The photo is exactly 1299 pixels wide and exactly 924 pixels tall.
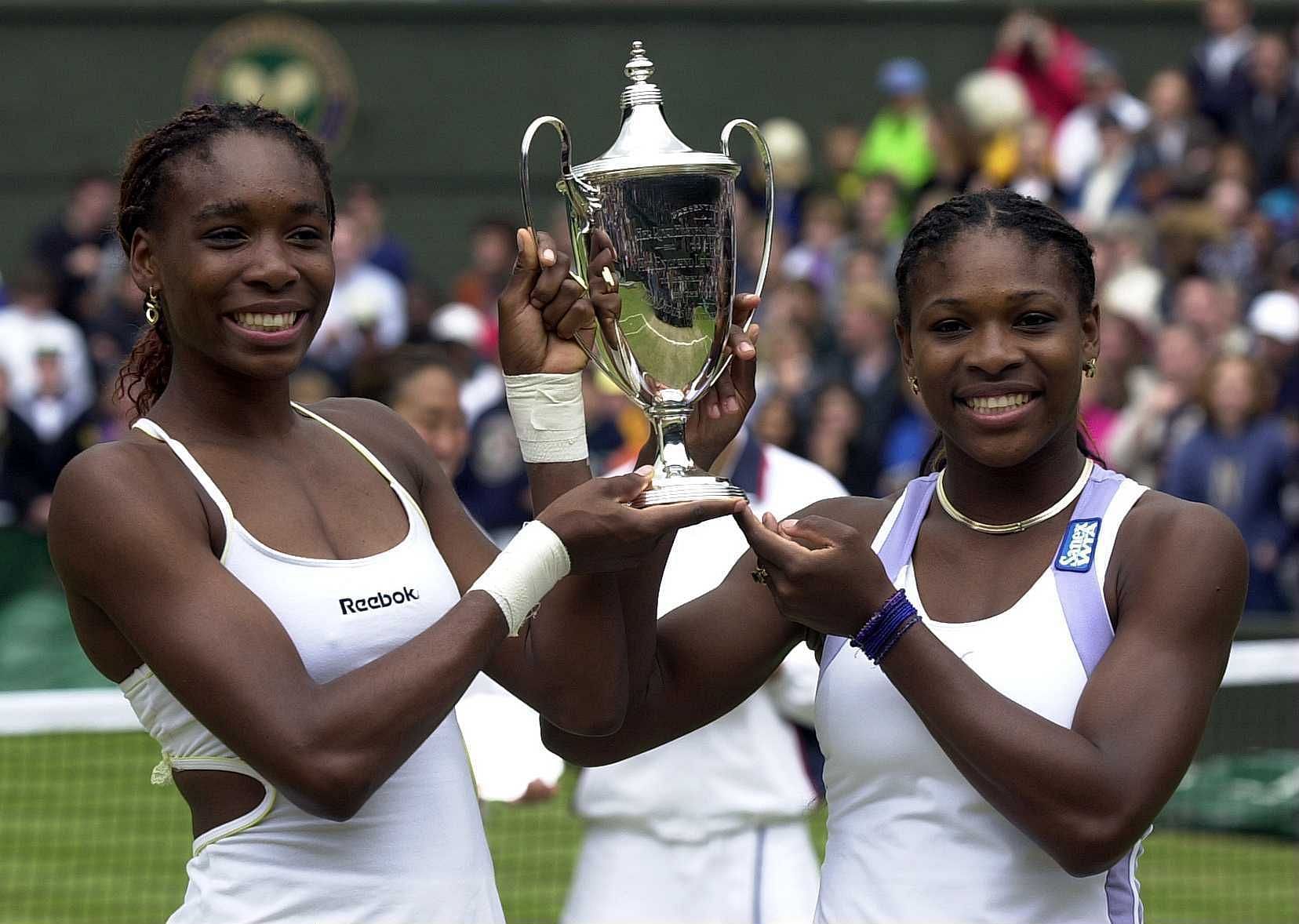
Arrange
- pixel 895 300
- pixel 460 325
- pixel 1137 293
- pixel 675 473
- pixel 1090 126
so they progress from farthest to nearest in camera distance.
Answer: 1. pixel 1090 126
2. pixel 460 325
3. pixel 1137 293
4. pixel 895 300
5. pixel 675 473

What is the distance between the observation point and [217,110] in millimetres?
3002

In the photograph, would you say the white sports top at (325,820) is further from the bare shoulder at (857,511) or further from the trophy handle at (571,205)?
the bare shoulder at (857,511)

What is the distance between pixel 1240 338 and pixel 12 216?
8.65 m

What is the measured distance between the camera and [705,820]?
4453mm

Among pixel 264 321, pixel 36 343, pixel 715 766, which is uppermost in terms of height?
pixel 264 321

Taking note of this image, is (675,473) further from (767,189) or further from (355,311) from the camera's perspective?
(355,311)

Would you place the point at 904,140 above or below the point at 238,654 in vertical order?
below

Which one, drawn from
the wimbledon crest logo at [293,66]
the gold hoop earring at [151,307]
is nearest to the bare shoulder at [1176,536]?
the gold hoop earring at [151,307]

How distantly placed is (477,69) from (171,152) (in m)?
12.2

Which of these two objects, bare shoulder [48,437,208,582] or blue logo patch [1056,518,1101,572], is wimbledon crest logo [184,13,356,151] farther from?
blue logo patch [1056,518,1101,572]

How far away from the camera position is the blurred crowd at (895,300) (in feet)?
30.6

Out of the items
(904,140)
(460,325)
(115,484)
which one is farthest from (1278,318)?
(115,484)

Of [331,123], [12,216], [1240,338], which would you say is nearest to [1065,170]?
[1240,338]

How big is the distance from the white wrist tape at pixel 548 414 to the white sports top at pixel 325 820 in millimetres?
314
